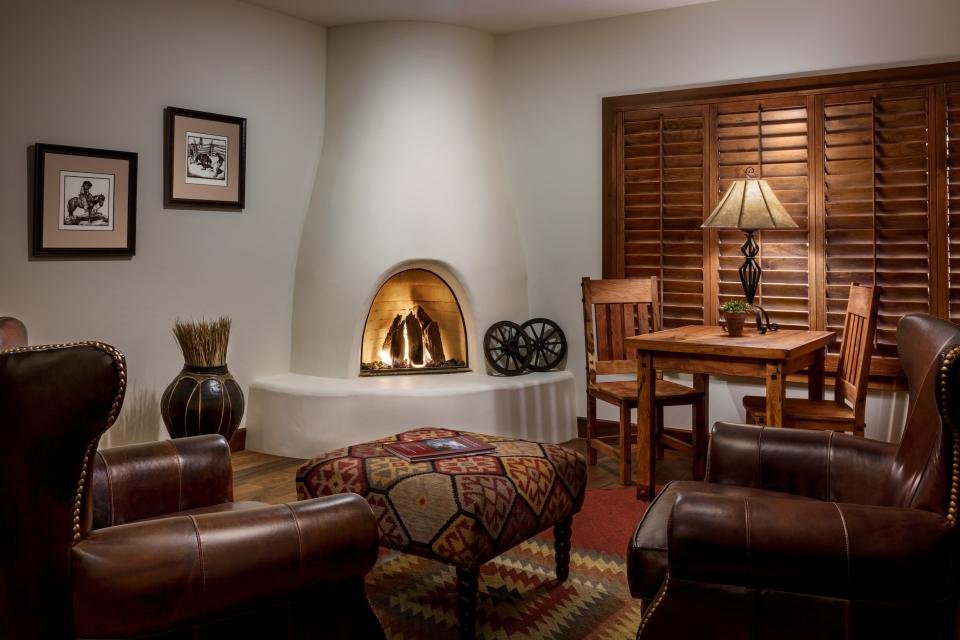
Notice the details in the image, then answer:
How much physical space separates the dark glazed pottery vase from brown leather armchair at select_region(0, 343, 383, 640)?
8.19 ft

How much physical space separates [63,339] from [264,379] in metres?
1.23

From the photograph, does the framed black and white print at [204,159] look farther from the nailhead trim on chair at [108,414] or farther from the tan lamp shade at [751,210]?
the nailhead trim on chair at [108,414]

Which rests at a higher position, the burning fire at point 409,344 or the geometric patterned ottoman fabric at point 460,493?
the burning fire at point 409,344

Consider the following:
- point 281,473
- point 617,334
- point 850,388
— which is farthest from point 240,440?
point 850,388

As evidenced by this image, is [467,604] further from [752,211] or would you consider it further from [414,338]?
[414,338]

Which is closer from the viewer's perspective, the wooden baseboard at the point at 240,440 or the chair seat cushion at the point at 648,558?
the chair seat cushion at the point at 648,558

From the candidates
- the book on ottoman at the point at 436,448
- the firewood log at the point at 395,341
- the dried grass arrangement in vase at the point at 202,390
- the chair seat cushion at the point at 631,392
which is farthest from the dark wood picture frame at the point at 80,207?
the chair seat cushion at the point at 631,392

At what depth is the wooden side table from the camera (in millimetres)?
3471

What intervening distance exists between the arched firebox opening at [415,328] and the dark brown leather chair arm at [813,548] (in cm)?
350

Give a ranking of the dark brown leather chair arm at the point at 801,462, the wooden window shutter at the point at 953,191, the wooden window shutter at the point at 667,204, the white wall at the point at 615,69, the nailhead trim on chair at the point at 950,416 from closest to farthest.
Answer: the nailhead trim on chair at the point at 950,416 → the dark brown leather chair arm at the point at 801,462 → the wooden window shutter at the point at 953,191 → the white wall at the point at 615,69 → the wooden window shutter at the point at 667,204

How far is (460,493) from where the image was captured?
7.79 ft

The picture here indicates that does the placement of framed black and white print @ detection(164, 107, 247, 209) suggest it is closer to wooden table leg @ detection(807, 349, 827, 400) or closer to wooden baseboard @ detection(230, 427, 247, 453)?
wooden baseboard @ detection(230, 427, 247, 453)

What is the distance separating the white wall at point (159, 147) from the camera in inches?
146

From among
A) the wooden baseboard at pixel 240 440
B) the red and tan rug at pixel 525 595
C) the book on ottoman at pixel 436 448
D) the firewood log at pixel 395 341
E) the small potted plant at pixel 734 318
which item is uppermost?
the small potted plant at pixel 734 318
